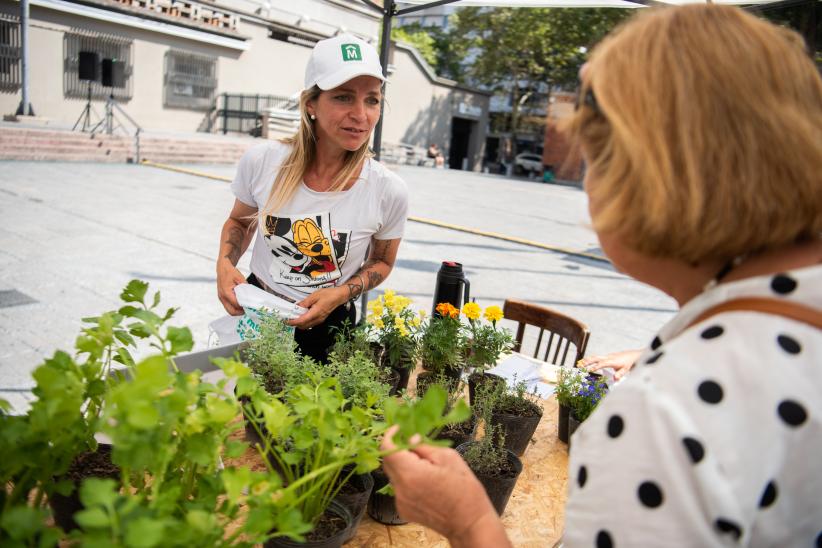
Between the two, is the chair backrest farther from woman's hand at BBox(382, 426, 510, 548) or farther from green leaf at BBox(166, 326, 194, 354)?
green leaf at BBox(166, 326, 194, 354)

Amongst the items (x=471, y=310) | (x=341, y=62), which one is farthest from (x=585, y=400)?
(x=341, y=62)

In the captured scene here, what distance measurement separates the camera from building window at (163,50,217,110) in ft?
66.4

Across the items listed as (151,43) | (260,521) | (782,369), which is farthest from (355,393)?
(151,43)

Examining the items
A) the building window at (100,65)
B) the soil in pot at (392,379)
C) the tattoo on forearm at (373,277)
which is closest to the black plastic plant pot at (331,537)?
the soil in pot at (392,379)

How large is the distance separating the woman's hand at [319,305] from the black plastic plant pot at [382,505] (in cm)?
67

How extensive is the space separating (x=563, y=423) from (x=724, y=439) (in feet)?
3.78

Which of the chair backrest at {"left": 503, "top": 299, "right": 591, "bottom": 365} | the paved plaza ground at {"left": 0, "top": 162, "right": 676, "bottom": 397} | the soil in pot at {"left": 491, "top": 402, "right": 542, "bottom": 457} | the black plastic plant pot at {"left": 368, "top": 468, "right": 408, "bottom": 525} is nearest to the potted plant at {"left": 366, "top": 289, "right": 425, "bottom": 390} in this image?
the soil in pot at {"left": 491, "top": 402, "right": 542, "bottom": 457}

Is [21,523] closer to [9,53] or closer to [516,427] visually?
[516,427]

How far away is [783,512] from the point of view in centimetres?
64

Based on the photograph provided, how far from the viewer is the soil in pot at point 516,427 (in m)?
1.55

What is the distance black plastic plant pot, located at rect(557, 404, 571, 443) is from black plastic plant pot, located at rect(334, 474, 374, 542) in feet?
2.35

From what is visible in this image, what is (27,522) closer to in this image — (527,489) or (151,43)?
(527,489)

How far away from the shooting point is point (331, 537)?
1.00 metres

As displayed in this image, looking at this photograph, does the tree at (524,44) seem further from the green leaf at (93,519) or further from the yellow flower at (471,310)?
the green leaf at (93,519)
